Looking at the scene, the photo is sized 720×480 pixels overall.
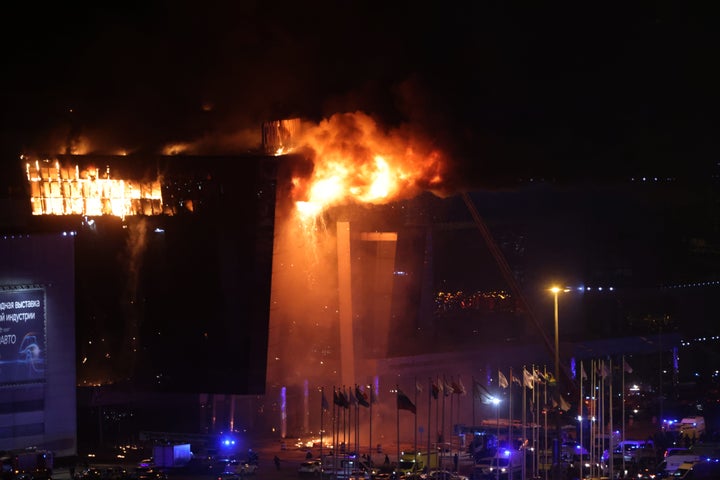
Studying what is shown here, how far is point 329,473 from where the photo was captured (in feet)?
128

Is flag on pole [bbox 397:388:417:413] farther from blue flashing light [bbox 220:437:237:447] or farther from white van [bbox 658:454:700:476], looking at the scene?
blue flashing light [bbox 220:437:237:447]

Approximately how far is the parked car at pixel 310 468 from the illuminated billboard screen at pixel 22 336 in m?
11.4

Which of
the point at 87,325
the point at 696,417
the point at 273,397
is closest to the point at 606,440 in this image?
the point at 696,417

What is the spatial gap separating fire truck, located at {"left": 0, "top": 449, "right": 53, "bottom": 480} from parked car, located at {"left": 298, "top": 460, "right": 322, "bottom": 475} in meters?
8.83

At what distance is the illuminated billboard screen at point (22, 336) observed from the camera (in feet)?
144

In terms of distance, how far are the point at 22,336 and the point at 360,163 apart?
58.1 ft

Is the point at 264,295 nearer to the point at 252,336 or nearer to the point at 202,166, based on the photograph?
the point at 252,336

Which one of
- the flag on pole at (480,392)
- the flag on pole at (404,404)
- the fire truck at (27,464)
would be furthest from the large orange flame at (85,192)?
the flag on pole at (404,404)

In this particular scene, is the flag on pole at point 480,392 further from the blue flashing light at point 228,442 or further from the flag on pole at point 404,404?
the blue flashing light at point 228,442

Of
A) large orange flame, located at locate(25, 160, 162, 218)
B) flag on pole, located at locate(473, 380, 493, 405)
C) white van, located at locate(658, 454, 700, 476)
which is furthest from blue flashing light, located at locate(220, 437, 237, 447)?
white van, located at locate(658, 454, 700, 476)

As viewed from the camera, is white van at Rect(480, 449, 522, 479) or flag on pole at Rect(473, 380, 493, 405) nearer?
white van at Rect(480, 449, 522, 479)

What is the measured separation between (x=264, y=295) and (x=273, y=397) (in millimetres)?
5249

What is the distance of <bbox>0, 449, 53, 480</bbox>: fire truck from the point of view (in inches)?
1519

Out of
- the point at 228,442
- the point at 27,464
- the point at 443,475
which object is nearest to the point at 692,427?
the point at 443,475
